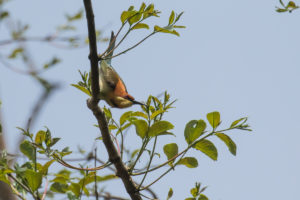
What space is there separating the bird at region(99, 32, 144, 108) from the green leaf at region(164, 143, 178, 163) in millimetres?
535

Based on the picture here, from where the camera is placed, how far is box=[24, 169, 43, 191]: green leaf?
1.38 meters

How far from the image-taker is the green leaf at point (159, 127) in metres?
1.48

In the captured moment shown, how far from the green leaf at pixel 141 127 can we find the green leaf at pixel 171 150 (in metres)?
0.11

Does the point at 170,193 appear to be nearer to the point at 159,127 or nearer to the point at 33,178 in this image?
the point at 159,127

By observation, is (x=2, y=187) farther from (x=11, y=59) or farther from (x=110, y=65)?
(x=11, y=59)

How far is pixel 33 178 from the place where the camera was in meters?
1.40

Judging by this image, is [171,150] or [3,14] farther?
[3,14]

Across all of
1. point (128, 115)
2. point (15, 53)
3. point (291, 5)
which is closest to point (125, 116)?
point (128, 115)

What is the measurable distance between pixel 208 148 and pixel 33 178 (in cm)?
66

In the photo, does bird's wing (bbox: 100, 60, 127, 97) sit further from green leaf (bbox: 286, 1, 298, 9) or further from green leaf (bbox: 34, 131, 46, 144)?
green leaf (bbox: 286, 1, 298, 9)

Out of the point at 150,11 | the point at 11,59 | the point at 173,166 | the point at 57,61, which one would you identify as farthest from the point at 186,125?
the point at 11,59

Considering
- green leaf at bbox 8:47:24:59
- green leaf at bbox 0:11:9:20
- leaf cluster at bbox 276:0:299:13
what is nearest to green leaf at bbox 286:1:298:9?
leaf cluster at bbox 276:0:299:13

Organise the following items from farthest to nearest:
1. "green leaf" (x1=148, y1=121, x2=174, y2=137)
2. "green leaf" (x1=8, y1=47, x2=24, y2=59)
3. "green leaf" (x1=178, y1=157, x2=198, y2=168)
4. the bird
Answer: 1. "green leaf" (x1=8, y1=47, x2=24, y2=59)
2. the bird
3. "green leaf" (x1=178, y1=157, x2=198, y2=168)
4. "green leaf" (x1=148, y1=121, x2=174, y2=137)

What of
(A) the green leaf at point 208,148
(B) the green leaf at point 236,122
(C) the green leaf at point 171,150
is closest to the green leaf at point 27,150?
(C) the green leaf at point 171,150
